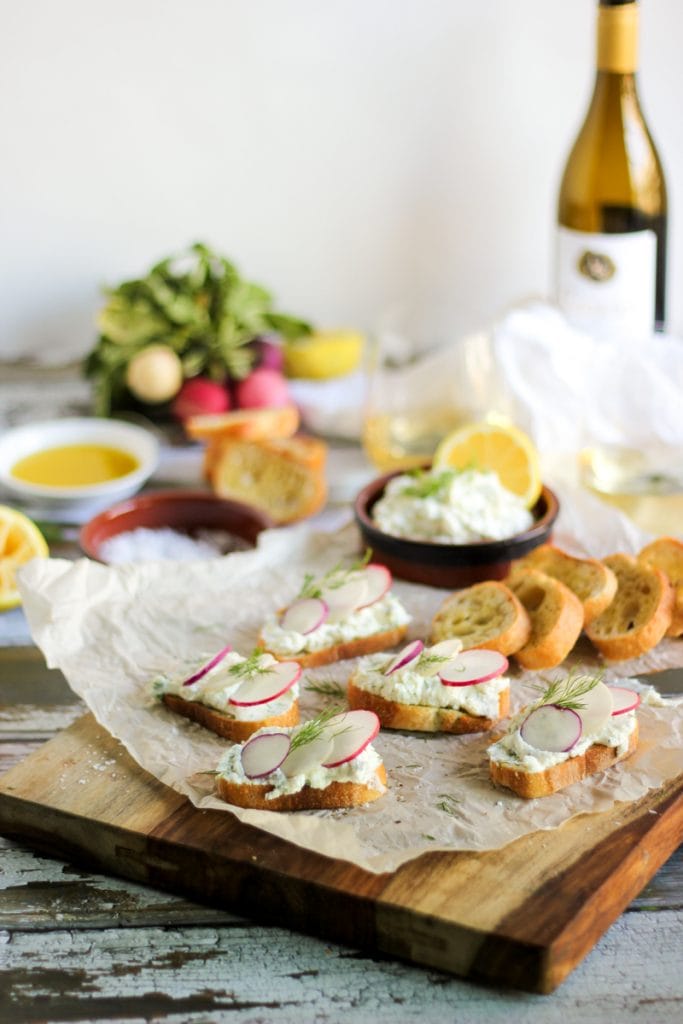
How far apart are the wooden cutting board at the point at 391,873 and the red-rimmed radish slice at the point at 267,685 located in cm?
19

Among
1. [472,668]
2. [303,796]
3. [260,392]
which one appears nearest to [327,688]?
[472,668]

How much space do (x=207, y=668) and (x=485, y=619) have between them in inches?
20.3

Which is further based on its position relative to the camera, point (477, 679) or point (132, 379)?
point (132, 379)

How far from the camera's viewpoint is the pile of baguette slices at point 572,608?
7.37 ft

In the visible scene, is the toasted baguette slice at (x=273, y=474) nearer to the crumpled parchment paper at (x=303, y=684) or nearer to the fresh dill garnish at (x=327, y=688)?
the crumpled parchment paper at (x=303, y=684)

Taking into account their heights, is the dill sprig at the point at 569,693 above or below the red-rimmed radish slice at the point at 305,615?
above

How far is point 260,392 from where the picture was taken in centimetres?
348

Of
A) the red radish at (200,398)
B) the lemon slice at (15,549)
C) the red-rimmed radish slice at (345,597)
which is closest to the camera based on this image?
the red-rimmed radish slice at (345,597)

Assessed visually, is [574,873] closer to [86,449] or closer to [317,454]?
[317,454]

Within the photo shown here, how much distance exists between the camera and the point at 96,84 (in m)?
3.82

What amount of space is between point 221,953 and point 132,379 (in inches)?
79.0

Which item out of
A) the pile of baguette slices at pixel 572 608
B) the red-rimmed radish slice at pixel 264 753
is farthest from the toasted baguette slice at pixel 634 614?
the red-rimmed radish slice at pixel 264 753

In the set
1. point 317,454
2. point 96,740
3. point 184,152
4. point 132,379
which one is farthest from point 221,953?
point 184,152

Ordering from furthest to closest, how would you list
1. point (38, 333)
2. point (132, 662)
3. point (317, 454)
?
point (38, 333) → point (317, 454) → point (132, 662)
